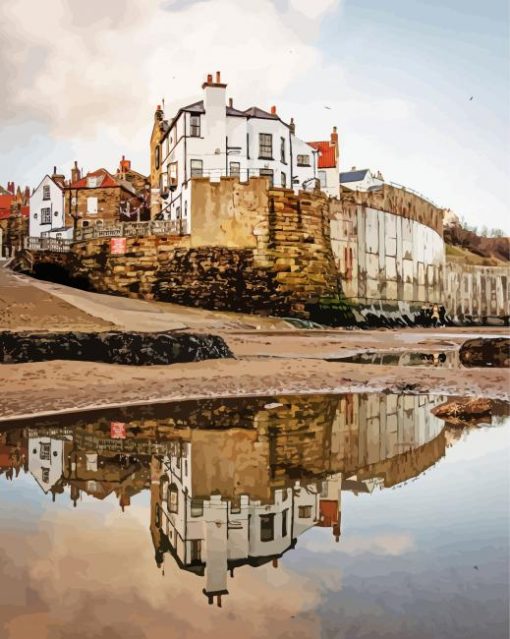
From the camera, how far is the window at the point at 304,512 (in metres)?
2.31

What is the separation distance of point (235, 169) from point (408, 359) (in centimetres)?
1039

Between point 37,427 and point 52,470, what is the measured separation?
1220mm

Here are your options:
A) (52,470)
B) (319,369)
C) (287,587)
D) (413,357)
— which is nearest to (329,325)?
(413,357)

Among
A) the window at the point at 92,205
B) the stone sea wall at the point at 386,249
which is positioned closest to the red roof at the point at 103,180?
the window at the point at 92,205

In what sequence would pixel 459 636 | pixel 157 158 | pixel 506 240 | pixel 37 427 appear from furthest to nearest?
pixel 506 240
pixel 157 158
pixel 37 427
pixel 459 636

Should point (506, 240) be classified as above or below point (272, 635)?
above

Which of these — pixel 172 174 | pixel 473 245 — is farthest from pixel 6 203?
pixel 473 245

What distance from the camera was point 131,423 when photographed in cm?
430

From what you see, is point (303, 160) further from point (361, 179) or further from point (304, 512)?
point (304, 512)

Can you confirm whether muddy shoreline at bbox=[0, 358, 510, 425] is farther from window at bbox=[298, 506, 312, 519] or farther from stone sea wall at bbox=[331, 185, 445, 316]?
stone sea wall at bbox=[331, 185, 445, 316]

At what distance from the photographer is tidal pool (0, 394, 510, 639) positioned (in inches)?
60.8

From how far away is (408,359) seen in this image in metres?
9.40

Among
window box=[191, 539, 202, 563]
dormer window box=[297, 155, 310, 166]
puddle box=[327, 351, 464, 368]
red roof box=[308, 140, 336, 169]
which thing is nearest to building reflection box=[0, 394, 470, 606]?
window box=[191, 539, 202, 563]

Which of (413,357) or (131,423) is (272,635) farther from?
(413,357)
